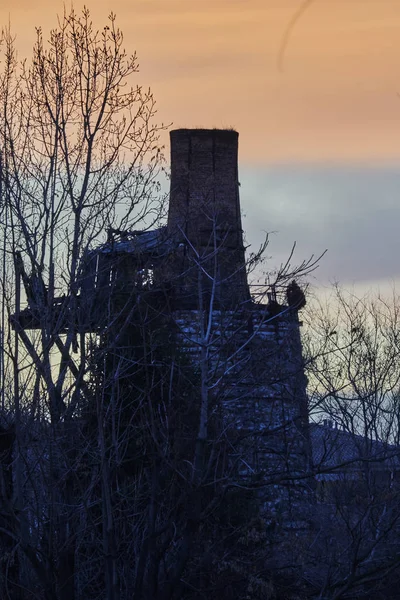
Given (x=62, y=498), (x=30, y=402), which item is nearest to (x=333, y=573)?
(x=62, y=498)

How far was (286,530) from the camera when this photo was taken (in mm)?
22062

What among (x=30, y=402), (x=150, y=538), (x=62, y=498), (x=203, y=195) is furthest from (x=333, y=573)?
(x=203, y=195)

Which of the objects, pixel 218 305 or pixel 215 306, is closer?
pixel 218 305

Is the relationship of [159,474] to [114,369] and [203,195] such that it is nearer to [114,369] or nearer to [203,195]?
[114,369]

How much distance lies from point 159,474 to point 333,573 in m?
3.07

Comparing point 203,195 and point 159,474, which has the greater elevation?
point 203,195

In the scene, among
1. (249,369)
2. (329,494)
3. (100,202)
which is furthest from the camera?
(329,494)

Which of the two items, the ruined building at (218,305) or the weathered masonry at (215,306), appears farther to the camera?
the ruined building at (218,305)

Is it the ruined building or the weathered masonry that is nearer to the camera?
the weathered masonry

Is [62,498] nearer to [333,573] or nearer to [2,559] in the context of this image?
[2,559]

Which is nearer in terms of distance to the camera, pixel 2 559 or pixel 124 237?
pixel 2 559

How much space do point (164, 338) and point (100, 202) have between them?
8.88 feet

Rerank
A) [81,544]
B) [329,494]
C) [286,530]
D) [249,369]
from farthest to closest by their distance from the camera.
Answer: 1. [329,494]
2. [286,530]
3. [249,369]
4. [81,544]

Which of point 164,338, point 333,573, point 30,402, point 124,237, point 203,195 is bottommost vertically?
point 333,573
